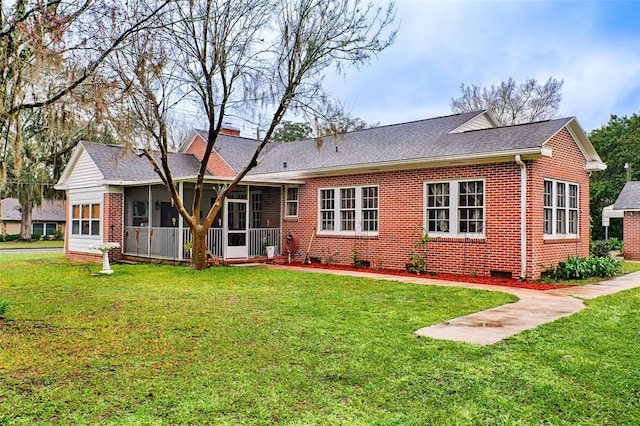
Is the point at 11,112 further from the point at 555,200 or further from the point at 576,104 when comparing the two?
the point at 576,104

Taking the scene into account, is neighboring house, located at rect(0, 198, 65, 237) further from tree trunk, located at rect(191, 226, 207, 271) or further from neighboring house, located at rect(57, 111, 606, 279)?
tree trunk, located at rect(191, 226, 207, 271)

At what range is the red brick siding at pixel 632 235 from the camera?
19484 millimetres

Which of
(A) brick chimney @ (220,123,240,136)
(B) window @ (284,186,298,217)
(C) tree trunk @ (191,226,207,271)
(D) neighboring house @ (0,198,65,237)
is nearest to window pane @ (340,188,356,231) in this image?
(B) window @ (284,186,298,217)

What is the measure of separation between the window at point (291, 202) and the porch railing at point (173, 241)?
721 millimetres

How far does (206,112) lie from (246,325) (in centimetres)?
824

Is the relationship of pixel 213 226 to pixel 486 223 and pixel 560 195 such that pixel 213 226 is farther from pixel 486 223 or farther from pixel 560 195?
pixel 560 195

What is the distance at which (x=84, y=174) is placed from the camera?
1875 cm

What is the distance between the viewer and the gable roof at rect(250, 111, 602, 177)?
11758mm

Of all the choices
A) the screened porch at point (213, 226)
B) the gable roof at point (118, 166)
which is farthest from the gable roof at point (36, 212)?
the screened porch at point (213, 226)

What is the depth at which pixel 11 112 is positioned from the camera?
7062 mm

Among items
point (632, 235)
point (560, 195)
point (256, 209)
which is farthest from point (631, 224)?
point (256, 209)

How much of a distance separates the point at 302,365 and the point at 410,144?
1092cm

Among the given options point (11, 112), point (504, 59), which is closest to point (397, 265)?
point (11, 112)

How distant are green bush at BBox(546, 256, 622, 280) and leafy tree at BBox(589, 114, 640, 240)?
20.6 m
